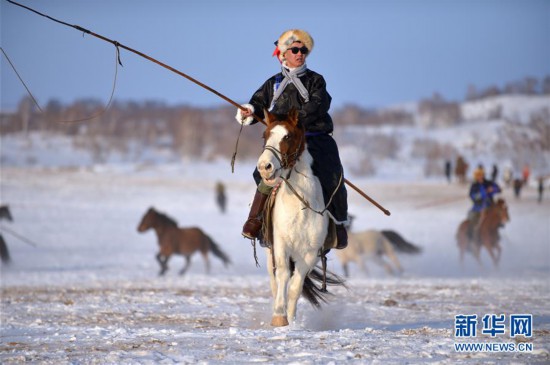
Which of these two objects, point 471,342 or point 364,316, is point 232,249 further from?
point 471,342

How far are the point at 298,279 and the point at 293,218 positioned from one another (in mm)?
581

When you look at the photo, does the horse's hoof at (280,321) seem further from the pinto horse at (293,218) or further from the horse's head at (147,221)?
the horse's head at (147,221)

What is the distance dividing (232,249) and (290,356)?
23.9 metres

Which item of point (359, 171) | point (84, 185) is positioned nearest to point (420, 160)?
point (359, 171)

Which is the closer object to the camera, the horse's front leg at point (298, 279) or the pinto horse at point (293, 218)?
the pinto horse at point (293, 218)

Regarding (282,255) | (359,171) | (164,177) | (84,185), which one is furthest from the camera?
(359,171)

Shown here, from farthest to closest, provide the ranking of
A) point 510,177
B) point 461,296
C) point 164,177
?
1. point 164,177
2. point 510,177
3. point 461,296

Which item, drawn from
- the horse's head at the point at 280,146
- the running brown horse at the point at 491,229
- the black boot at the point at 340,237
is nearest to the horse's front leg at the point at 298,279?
the black boot at the point at 340,237

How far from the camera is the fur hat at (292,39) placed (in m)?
7.54

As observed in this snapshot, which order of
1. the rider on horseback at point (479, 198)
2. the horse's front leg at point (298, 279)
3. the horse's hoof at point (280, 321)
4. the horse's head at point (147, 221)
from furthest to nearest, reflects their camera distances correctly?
the rider on horseback at point (479, 198)
the horse's head at point (147, 221)
the horse's front leg at point (298, 279)
the horse's hoof at point (280, 321)

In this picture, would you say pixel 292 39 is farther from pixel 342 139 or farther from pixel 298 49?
pixel 342 139

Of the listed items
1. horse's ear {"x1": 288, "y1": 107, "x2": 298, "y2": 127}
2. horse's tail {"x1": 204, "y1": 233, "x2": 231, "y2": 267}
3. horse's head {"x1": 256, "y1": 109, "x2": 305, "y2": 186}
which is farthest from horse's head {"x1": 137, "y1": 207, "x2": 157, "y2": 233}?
horse's ear {"x1": 288, "y1": 107, "x2": 298, "y2": 127}

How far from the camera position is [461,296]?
36.1ft

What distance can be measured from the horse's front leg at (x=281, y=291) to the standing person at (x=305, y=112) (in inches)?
16.4
